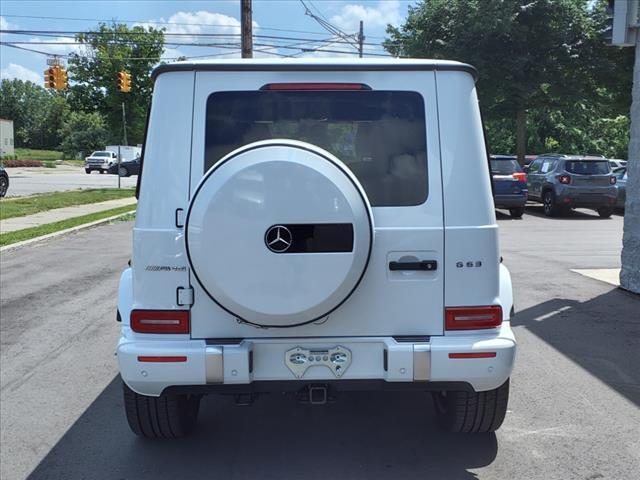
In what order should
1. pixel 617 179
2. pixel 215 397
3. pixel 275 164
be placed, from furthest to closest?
1. pixel 617 179
2. pixel 215 397
3. pixel 275 164

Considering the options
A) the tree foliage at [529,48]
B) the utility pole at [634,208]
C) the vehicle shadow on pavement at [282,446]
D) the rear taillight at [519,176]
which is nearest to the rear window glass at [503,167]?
the rear taillight at [519,176]

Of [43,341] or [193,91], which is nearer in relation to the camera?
[193,91]

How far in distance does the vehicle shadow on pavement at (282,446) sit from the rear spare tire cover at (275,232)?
3.64 feet

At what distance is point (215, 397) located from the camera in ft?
16.0

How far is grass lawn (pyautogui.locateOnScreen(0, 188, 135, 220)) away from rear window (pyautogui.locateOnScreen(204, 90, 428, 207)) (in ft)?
49.9

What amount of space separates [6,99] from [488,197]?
121m

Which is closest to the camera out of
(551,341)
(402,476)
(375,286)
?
(375,286)

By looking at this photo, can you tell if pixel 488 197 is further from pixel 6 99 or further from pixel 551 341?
pixel 6 99

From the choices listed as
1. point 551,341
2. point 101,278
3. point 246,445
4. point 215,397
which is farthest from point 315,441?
point 101,278

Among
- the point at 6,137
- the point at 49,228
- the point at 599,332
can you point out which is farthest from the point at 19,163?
the point at 599,332

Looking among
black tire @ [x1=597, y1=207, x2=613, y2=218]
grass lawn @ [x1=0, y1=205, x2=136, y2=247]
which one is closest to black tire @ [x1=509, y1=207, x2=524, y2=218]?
black tire @ [x1=597, y1=207, x2=613, y2=218]

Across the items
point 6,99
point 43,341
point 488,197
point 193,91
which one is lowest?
point 43,341

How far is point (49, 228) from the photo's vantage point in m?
14.8

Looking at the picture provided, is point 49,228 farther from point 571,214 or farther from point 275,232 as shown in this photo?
point 571,214
